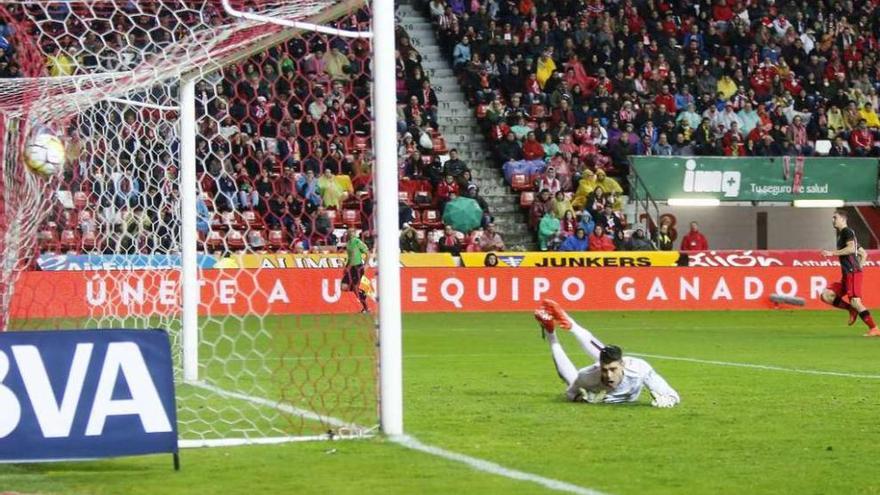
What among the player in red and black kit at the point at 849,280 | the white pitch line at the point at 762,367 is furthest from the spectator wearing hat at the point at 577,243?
the white pitch line at the point at 762,367

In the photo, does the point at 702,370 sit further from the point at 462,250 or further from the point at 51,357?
the point at 462,250

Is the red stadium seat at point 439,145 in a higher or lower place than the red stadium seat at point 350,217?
higher

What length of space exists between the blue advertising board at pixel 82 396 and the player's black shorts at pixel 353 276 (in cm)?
1230

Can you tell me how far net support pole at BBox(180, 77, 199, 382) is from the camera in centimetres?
1304

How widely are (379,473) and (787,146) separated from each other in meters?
26.2

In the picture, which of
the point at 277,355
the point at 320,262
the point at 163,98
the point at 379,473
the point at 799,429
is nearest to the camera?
the point at 379,473

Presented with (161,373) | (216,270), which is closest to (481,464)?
(161,373)

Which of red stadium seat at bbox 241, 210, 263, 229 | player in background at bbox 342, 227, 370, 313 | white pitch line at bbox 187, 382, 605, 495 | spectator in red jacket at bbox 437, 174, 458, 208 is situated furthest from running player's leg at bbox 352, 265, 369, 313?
white pitch line at bbox 187, 382, 605, 495

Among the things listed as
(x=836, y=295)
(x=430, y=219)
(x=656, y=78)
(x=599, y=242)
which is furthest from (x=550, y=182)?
(x=836, y=295)

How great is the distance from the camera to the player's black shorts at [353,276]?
68.1 ft

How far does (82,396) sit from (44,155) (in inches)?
184

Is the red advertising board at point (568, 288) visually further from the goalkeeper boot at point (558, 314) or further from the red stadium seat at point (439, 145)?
the goalkeeper boot at point (558, 314)

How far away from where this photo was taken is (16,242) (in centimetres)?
1373

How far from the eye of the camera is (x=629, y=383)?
11.3 meters
